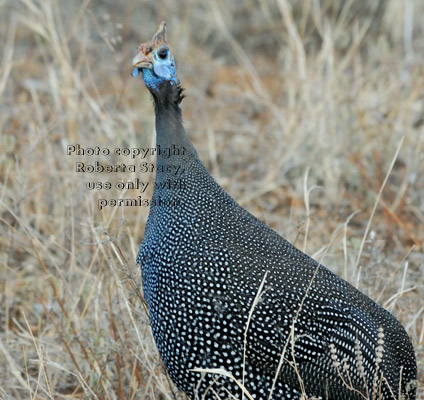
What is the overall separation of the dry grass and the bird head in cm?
52

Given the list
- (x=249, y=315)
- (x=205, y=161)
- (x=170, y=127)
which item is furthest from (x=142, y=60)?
(x=205, y=161)

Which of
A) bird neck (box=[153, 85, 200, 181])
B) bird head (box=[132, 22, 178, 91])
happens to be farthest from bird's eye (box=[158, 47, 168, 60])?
bird neck (box=[153, 85, 200, 181])

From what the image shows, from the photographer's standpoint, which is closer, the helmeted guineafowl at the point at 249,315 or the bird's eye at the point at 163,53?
the helmeted guineafowl at the point at 249,315

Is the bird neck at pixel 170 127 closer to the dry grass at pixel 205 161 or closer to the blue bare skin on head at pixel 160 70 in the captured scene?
the blue bare skin on head at pixel 160 70

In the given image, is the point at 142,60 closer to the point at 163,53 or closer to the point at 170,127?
the point at 163,53

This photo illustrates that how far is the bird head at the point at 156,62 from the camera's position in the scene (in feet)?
8.76

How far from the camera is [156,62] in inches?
106

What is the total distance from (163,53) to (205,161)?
8.03 ft

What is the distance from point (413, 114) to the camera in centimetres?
494

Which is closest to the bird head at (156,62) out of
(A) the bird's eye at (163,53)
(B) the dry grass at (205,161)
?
(A) the bird's eye at (163,53)

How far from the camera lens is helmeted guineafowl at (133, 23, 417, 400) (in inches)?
98.2

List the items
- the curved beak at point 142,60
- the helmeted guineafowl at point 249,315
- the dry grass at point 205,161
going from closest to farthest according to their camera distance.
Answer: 1. the helmeted guineafowl at point 249,315
2. the curved beak at point 142,60
3. the dry grass at point 205,161

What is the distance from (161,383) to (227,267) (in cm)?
57

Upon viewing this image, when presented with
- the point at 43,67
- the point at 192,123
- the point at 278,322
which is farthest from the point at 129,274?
the point at 43,67
